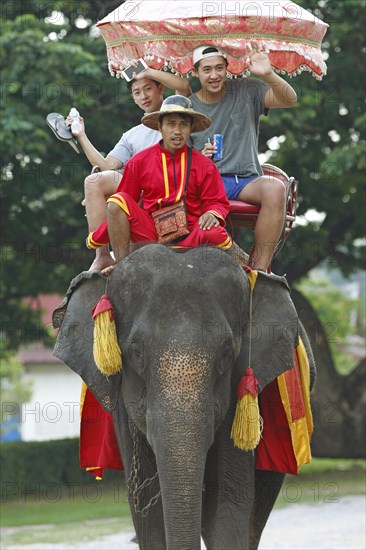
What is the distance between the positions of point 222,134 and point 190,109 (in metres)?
0.88

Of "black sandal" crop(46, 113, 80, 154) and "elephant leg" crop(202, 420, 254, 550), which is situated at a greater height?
"black sandal" crop(46, 113, 80, 154)

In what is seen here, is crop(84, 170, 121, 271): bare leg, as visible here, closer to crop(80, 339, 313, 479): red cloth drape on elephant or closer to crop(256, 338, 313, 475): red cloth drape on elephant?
crop(80, 339, 313, 479): red cloth drape on elephant

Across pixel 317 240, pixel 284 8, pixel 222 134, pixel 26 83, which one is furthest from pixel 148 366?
pixel 317 240

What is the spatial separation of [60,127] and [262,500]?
9.16 feet

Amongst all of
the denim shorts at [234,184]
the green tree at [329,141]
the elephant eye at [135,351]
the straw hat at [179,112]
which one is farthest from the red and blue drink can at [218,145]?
the green tree at [329,141]

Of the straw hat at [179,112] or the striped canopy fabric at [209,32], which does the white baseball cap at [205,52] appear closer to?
the striped canopy fabric at [209,32]

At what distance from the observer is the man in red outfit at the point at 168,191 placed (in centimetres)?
674

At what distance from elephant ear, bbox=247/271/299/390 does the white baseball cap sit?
146 centimetres

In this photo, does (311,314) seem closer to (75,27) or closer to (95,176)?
(75,27)

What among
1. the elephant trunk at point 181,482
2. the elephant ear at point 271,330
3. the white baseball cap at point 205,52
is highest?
the white baseball cap at point 205,52

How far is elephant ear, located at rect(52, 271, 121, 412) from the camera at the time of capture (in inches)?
274

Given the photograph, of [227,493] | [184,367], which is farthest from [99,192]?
[227,493]

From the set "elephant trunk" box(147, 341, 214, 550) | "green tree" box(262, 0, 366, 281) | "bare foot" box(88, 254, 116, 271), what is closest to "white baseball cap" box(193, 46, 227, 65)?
"bare foot" box(88, 254, 116, 271)

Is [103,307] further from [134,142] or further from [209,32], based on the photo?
[209,32]
